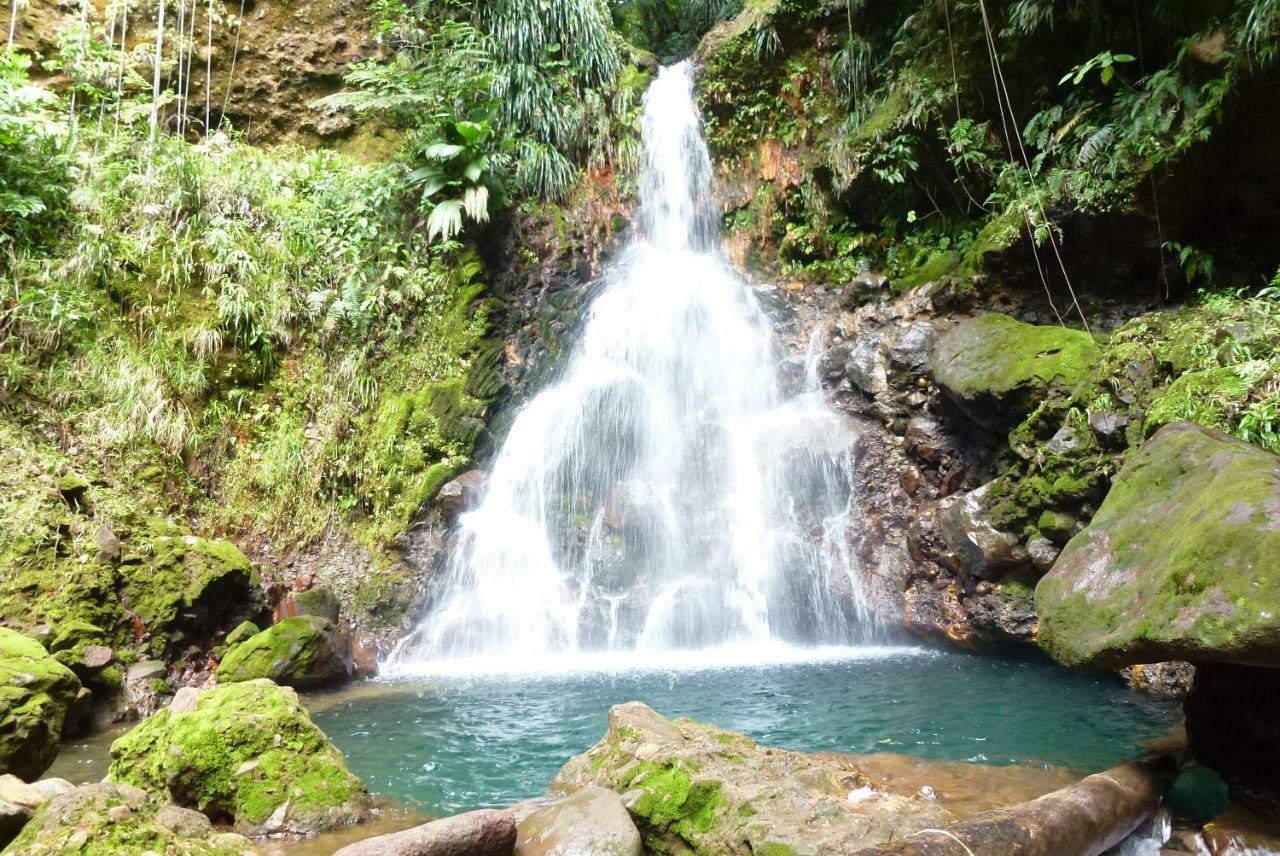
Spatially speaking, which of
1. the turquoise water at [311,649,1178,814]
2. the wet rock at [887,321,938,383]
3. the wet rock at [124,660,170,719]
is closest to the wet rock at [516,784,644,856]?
the turquoise water at [311,649,1178,814]

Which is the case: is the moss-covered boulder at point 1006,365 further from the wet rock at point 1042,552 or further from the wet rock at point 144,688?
the wet rock at point 144,688

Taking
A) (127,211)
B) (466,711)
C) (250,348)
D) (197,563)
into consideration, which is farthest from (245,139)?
(466,711)

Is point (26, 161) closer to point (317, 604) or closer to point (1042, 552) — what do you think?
point (317, 604)

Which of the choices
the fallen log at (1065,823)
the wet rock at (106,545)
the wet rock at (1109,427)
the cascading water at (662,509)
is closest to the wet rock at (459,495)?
the cascading water at (662,509)

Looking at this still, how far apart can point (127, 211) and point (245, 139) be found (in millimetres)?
4311

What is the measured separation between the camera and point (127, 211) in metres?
10.5

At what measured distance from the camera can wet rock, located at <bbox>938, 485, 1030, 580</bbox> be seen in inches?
277

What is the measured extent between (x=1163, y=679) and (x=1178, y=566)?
12.1ft

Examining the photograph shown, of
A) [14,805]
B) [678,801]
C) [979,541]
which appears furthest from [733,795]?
[979,541]

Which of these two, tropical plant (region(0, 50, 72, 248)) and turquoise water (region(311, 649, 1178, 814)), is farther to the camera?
tropical plant (region(0, 50, 72, 248))

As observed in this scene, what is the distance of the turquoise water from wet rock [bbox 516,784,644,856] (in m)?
A: 0.96

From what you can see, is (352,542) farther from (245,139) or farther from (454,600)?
(245,139)

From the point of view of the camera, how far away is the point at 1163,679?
19.3 feet

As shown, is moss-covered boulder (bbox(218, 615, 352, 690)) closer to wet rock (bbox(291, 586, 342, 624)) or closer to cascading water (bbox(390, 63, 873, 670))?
wet rock (bbox(291, 586, 342, 624))
